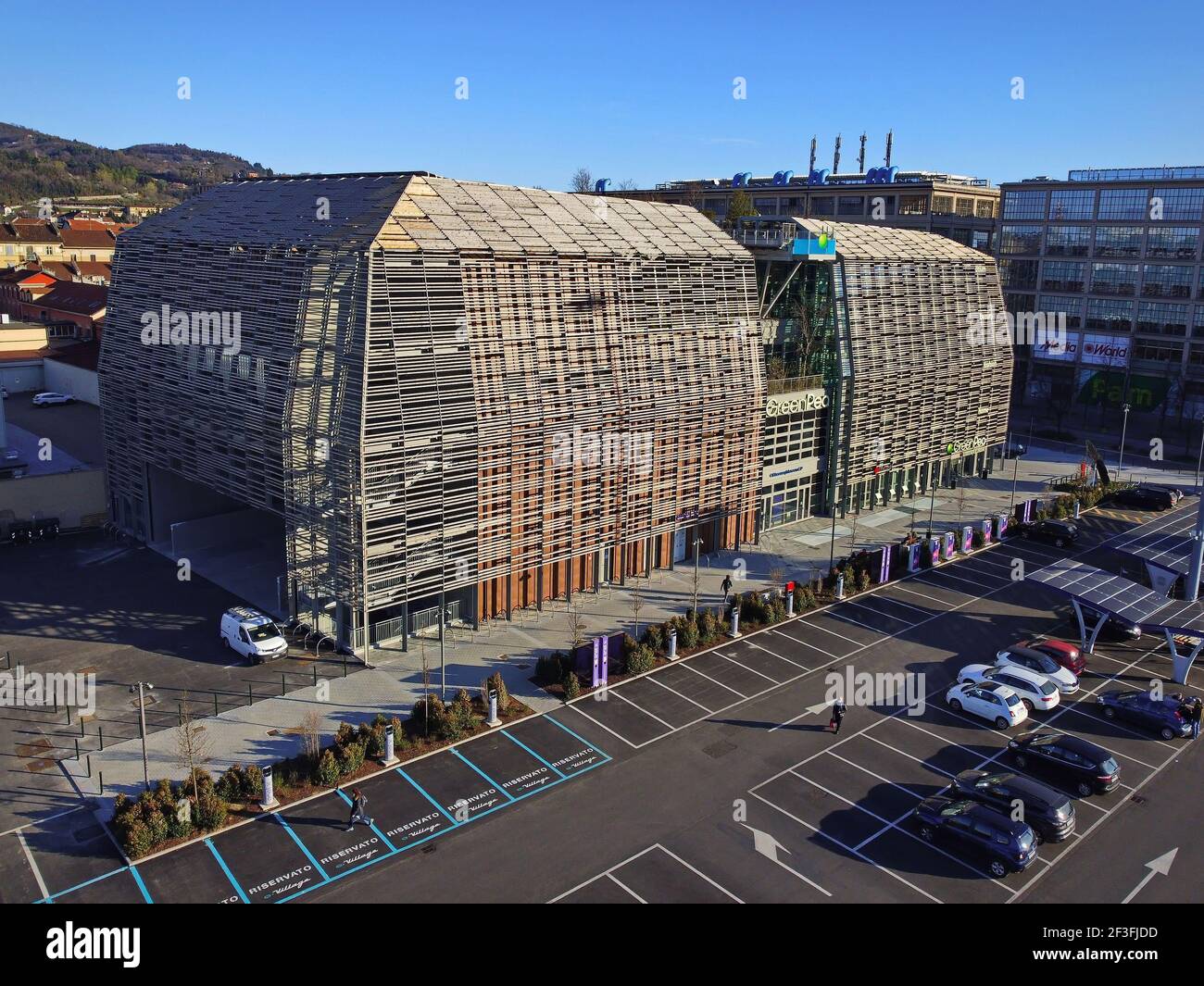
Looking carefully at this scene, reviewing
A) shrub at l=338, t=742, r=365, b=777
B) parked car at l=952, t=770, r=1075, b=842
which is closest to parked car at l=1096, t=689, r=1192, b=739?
parked car at l=952, t=770, r=1075, b=842

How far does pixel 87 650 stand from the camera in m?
31.7

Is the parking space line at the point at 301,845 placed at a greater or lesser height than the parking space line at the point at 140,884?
greater

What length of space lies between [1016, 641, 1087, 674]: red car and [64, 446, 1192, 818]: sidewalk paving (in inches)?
407

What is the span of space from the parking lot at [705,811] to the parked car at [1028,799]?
551mm

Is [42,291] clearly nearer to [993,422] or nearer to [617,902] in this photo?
[993,422]

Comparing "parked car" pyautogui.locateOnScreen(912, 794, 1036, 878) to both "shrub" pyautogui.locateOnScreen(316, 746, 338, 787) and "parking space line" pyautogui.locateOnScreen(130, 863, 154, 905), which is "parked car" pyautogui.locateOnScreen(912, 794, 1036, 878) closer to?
"shrub" pyautogui.locateOnScreen(316, 746, 338, 787)

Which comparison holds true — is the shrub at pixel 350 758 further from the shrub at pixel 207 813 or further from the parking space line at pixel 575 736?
the parking space line at pixel 575 736

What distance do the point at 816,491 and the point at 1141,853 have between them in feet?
94.2

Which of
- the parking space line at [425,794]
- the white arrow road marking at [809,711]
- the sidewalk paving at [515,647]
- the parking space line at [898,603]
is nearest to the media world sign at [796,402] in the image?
the sidewalk paving at [515,647]

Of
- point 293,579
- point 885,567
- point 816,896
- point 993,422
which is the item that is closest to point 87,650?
point 293,579

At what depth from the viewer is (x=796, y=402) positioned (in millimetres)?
46375

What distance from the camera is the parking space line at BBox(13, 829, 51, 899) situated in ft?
66.2

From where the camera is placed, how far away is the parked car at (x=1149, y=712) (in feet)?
93.6

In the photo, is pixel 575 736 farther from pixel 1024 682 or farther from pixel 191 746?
pixel 1024 682
